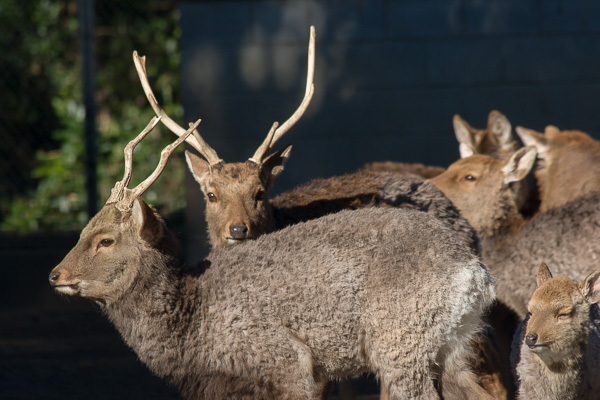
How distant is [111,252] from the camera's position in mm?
5496

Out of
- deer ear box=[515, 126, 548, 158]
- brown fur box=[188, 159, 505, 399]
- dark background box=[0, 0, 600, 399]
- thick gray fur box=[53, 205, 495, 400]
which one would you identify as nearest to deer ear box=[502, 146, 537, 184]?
deer ear box=[515, 126, 548, 158]

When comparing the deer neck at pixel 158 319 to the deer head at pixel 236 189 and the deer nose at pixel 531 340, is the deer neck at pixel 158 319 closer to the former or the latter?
the deer head at pixel 236 189

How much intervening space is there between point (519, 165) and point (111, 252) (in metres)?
3.71

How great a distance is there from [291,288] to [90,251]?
4.18 feet

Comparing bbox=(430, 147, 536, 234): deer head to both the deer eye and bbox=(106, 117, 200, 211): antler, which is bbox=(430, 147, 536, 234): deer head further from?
the deer eye

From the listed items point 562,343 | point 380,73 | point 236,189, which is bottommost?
point 562,343

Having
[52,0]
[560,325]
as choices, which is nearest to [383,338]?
[560,325]

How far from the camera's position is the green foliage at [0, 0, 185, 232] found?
11.9m

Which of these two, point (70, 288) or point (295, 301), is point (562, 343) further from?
point (70, 288)

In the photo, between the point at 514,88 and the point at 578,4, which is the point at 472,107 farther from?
the point at 578,4

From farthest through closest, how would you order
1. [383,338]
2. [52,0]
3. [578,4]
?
[52,0] < [578,4] < [383,338]

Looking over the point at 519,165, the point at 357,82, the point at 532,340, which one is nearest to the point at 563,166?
the point at 519,165

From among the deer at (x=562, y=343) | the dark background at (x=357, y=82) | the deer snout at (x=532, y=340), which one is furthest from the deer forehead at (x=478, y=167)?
the dark background at (x=357, y=82)

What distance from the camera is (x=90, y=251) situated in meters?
5.51
